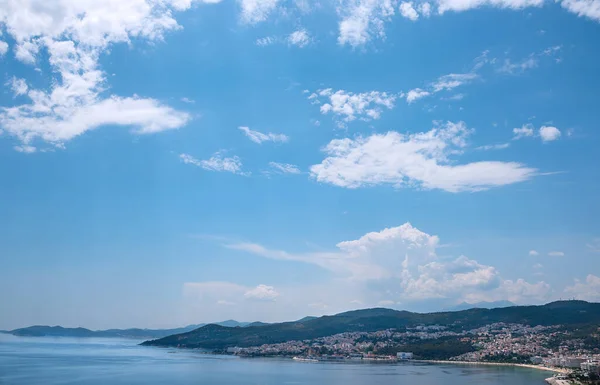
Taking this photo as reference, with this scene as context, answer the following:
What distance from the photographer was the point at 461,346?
87.1 m

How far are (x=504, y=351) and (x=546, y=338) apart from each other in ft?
46.0

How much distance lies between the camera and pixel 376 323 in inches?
5910

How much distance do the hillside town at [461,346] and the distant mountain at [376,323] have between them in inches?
344

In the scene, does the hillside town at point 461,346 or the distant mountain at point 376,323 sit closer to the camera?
the hillside town at point 461,346

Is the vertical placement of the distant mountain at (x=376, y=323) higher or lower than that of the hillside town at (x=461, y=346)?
higher

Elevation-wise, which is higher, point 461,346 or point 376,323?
point 376,323

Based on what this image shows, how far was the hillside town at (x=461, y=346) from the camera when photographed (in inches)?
2702

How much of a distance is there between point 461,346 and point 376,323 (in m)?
64.3

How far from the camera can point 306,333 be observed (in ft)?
450

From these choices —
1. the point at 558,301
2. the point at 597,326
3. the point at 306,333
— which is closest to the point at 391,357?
the point at 597,326

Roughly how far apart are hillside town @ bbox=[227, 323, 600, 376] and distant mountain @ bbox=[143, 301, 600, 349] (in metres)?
8.75

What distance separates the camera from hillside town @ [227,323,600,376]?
6862 cm

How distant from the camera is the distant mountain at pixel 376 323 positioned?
125 metres

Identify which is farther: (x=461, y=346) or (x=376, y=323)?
(x=376, y=323)
